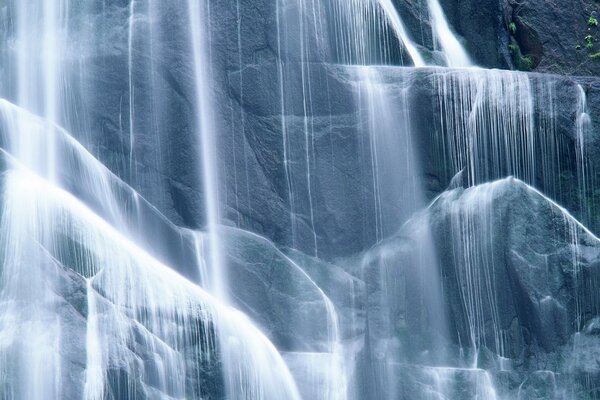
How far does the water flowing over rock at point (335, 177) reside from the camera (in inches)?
631

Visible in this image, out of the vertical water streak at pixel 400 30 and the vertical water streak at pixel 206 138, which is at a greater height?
the vertical water streak at pixel 400 30

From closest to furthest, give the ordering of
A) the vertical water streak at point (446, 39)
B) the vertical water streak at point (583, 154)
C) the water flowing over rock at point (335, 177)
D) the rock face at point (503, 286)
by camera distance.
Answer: the water flowing over rock at point (335, 177) → the rock face at point (503, 286) → the vertical water streak at point (583, 154) → the vertical water streak at point (446, 39)

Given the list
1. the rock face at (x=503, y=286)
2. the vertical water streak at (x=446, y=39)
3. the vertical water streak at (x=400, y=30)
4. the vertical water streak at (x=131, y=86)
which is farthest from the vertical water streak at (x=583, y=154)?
the vertical water streak at (x=131, y=86)

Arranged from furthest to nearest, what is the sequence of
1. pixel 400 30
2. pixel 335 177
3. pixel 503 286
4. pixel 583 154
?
pixel 400 30 → pixel 583 154 → pixel 335 177 → pixel 503 286

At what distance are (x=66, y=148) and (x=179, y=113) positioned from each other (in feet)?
6.41

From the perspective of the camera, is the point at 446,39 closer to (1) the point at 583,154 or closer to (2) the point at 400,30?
(2) the point at 400,30

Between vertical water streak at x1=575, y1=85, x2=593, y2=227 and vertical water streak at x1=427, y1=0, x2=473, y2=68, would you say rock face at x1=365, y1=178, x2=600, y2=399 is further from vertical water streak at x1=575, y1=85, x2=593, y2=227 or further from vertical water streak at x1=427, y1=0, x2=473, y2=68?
vertical water streak at x1=427, y1=0, x2=473, y2=68

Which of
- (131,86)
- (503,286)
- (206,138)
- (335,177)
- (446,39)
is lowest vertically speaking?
(503,286)

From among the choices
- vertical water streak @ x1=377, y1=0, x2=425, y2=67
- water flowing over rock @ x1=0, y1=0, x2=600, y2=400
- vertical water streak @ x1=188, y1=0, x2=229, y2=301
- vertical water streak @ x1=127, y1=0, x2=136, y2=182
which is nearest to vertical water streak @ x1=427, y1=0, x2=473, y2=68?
vertical water streak @ x1=377, y1=0, x2=425, y2=67

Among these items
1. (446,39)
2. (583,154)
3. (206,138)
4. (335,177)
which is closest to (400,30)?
(446,39)

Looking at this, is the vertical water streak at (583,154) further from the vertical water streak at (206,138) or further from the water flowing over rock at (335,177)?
the vertical water streak at (206,138)

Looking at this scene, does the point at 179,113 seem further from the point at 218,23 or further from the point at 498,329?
the point at 498,329

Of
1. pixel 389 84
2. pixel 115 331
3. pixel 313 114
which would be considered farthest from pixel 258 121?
pixel 115 331

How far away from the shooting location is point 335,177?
55.4 ft
